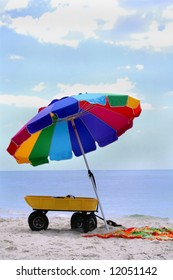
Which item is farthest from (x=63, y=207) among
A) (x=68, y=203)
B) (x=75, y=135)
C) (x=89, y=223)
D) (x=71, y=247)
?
(x=75, y=135)

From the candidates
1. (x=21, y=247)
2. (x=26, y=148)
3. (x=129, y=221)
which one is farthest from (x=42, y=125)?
(x=129, y=221)

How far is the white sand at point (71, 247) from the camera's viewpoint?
19.5 feet

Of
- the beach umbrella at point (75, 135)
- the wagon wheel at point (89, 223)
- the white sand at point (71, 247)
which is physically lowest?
the white sand at point (71, 247)

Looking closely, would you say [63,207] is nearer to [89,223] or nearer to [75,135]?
[89,223]

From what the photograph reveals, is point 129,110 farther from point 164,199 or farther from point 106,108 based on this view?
point 164,199

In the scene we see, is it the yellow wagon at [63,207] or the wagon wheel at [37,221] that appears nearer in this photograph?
the yellow wagon at [63,207]

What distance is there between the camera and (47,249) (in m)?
6.28

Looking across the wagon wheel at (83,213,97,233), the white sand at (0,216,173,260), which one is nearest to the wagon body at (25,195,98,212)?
the wagon wheel at (83,213,97,233)

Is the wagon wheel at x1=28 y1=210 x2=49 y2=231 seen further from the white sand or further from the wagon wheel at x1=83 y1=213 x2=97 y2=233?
the wagon wheel at x1=83 y1=213 x2=97 y2=233

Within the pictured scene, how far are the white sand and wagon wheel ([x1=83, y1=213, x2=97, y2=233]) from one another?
0.09m

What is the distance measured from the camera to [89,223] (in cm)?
758

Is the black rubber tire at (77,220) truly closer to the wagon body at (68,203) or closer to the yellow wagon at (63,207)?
the yellow wagon at (63,207)

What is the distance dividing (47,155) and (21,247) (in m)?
1.92

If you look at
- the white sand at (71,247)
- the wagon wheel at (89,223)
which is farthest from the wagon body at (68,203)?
the white sand at (71,247)
